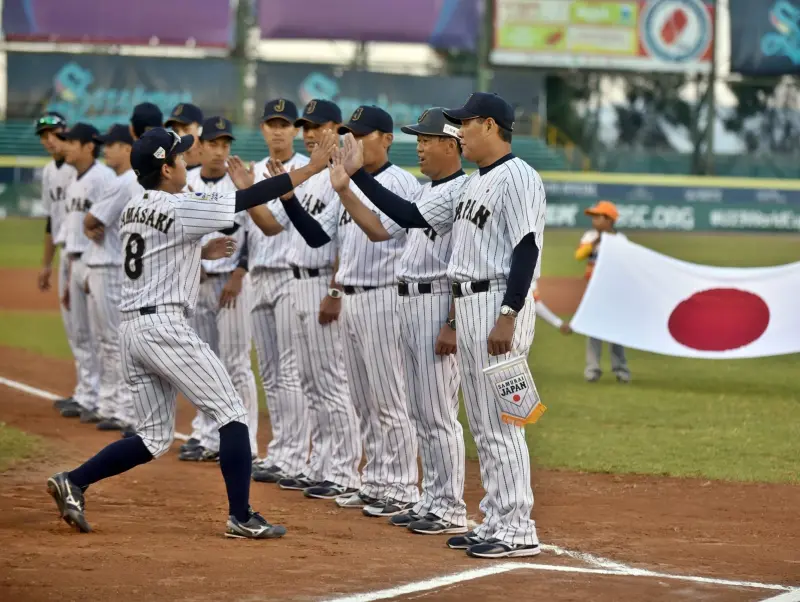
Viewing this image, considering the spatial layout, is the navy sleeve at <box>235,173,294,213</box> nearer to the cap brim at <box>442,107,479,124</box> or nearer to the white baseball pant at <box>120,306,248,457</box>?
the white baseball pant at <box>120,306,248,457</box>

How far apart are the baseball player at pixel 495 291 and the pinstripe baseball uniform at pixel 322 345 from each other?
5.37 ft

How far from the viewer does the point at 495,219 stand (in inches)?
232

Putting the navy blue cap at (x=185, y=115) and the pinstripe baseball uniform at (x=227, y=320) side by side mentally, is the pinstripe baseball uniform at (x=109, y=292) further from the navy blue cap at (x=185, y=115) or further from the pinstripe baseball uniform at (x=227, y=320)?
the pinstripe baseball uniform at (x=227, y=320)

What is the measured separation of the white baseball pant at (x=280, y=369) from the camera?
7.99m

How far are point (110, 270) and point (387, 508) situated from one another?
3.85 metres

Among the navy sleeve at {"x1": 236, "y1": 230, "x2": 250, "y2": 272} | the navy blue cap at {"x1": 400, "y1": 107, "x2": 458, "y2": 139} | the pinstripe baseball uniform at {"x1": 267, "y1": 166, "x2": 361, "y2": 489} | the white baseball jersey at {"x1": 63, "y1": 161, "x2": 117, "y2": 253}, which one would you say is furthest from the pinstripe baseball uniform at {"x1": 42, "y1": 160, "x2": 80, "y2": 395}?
the navy blue cap at {"x1": 400, "y1": 107, "x2": 458, "y2": 139}

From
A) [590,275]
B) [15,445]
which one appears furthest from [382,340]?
[590,275]

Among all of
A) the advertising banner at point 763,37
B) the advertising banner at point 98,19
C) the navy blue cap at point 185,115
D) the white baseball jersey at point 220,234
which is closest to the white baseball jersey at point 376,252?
the white baseball jersey at point 220,234

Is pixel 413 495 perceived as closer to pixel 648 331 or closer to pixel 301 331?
pixel 301 331

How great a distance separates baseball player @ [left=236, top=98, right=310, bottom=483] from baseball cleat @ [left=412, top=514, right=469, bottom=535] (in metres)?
1.63

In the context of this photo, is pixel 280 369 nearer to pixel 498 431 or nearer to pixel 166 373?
pixel 166 373

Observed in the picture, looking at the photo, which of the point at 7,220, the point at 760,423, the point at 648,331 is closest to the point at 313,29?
the point at 7,220

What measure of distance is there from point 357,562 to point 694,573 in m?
1.46

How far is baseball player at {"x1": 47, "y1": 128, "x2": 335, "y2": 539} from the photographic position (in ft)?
20.4
